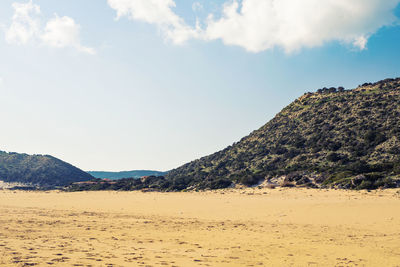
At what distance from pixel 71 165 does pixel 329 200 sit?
98777 mm

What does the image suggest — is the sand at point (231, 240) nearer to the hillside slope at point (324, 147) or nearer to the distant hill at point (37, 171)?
the hillside slope at point (324, 147)

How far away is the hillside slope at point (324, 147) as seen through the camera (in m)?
34.0

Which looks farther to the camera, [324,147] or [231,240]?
[324,147]

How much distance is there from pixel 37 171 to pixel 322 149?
77737 millimetres

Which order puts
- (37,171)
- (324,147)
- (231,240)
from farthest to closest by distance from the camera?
(37,171)
(324,147)
(231,240)

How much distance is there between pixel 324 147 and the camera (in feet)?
156

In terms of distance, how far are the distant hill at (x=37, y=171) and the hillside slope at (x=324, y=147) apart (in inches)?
1741

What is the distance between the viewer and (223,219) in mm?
18453

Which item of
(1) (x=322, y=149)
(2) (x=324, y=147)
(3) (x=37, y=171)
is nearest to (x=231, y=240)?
(1) (x=322, y=149)

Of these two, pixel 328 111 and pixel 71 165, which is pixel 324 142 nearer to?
pixel 328 111

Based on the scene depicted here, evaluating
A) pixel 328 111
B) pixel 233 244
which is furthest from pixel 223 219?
pixel 328 111

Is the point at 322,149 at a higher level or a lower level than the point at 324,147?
lower

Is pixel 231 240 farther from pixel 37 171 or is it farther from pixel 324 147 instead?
pixel 37 171

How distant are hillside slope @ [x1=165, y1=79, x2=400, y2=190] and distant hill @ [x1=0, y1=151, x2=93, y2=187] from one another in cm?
4423
